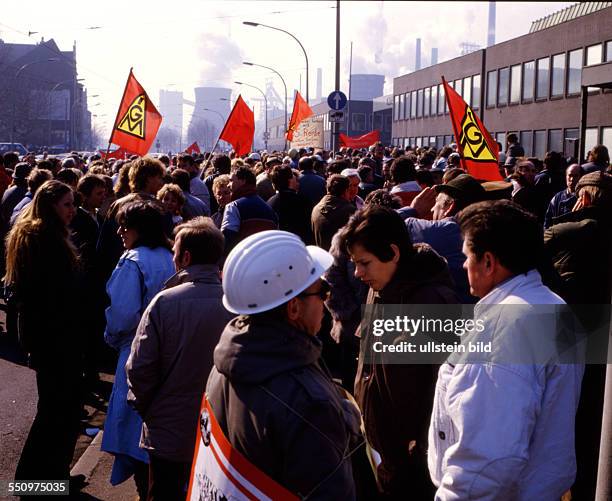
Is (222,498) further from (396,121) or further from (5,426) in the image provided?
(396,121)

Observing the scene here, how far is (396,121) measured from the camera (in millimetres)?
57156

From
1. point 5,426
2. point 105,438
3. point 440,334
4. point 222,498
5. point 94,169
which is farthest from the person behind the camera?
point 94,169

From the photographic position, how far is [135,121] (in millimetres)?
11844

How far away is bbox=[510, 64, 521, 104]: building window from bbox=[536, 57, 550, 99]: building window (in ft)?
5.86

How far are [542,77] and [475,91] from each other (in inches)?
291

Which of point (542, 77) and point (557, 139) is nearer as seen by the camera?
point (557, 139)

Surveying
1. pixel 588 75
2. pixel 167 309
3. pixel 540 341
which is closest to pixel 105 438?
pixel 167 309

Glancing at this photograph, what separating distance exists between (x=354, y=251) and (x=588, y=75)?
15304 millimetres

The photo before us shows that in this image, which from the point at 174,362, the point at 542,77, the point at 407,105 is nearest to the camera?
the point at 174,362

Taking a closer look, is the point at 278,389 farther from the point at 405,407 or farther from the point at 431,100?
the point at 431,100

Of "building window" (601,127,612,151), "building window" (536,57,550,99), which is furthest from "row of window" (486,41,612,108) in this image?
"building window" (601,127,612,151)

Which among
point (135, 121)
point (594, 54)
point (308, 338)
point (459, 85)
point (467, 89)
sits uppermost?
point (459, 85)

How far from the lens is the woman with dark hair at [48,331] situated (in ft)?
16.2

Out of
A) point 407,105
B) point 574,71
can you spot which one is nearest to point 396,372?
point 574,71
